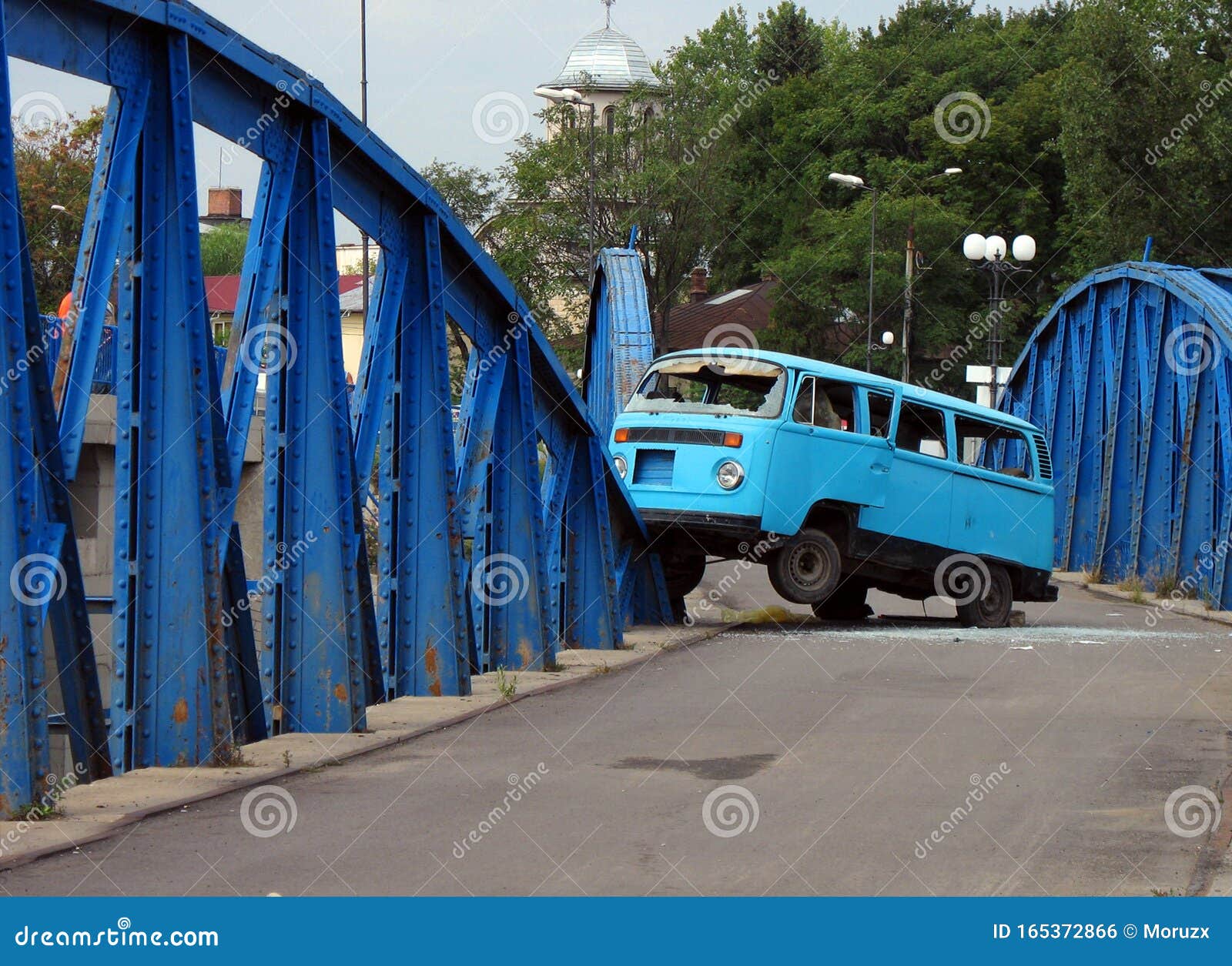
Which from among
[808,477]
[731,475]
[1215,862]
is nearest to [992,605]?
[808,477]

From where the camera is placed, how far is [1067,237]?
6450 centimetres

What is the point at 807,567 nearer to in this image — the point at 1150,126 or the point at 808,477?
the point at 808,477

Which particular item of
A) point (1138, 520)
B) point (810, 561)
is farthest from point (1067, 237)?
point (810, 561)

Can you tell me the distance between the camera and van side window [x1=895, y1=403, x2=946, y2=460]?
61.1 ft

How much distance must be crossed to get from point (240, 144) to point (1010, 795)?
205 inches

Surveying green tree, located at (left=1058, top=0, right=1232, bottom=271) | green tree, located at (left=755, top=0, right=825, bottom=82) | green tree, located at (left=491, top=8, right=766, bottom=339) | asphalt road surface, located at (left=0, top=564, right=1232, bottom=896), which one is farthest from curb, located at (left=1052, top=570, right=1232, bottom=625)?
green tree, located at (left=755, top=0, right=825, bottom=82)

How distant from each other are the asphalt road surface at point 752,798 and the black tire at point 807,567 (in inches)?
132

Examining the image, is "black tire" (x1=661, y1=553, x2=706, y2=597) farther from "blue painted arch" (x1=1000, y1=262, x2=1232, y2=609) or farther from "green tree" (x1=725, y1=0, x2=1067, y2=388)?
"green tree" (x1=725, y1=0, x2=1067, y2=388)

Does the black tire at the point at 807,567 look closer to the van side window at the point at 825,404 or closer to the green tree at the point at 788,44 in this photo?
the van side window at the point at 825,404

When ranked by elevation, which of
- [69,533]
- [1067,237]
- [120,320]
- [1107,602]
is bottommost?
[1107,602]

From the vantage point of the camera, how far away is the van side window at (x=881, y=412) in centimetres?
1834

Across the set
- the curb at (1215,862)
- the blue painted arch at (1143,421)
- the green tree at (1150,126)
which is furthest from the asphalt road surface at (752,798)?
the green tree at (1150,126)

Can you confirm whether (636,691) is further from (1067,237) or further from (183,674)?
(1067,237)

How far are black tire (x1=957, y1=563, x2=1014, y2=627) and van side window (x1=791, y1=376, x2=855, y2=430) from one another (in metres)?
2.87
